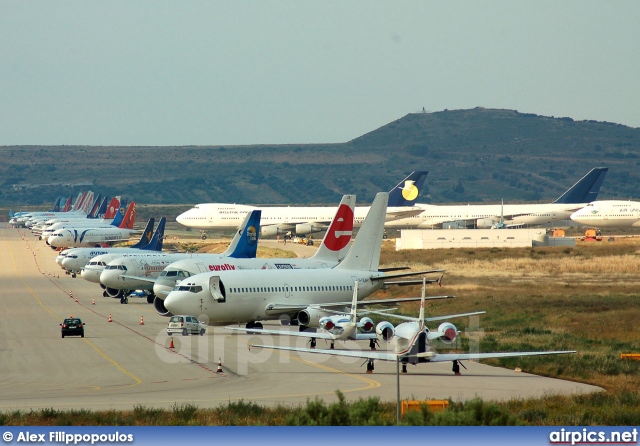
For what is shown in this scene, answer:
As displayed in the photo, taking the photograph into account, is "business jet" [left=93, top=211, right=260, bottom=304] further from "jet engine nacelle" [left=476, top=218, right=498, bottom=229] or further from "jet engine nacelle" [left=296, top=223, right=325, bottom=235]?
"jet engine nacelle" [left=476, top=218, right=498, bottom=229]

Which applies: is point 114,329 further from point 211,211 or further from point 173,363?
point 211,211

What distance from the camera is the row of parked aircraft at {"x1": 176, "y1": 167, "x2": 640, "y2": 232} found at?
143 meters

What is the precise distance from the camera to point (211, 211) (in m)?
154

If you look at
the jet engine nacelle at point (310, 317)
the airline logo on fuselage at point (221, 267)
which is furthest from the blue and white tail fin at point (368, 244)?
the jet engine nacelle at point (310, 317)

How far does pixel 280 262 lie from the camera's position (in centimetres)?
6272

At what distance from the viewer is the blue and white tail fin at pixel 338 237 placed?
6131cm

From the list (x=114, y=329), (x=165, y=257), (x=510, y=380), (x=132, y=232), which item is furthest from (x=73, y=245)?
(x=510, y=380)

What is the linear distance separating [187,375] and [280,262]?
24974 mm

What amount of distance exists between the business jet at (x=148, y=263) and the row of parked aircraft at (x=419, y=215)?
72.4 meters

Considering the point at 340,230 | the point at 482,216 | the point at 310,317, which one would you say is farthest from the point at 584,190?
the point at 310,317

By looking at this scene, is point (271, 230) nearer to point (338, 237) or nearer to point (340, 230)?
point (338, 237)

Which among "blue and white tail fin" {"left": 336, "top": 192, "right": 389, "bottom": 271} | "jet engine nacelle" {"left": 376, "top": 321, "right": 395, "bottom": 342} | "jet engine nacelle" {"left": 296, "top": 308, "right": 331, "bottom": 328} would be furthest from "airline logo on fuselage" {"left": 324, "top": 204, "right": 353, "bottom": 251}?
"jet engine nacelle" {"left": 376, "top": 321, "right": 395, "bottom": 342}

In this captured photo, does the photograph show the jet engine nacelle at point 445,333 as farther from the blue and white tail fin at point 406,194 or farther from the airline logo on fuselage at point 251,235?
the blue and white tail fin at point 406,194

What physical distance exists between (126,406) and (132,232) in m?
105
